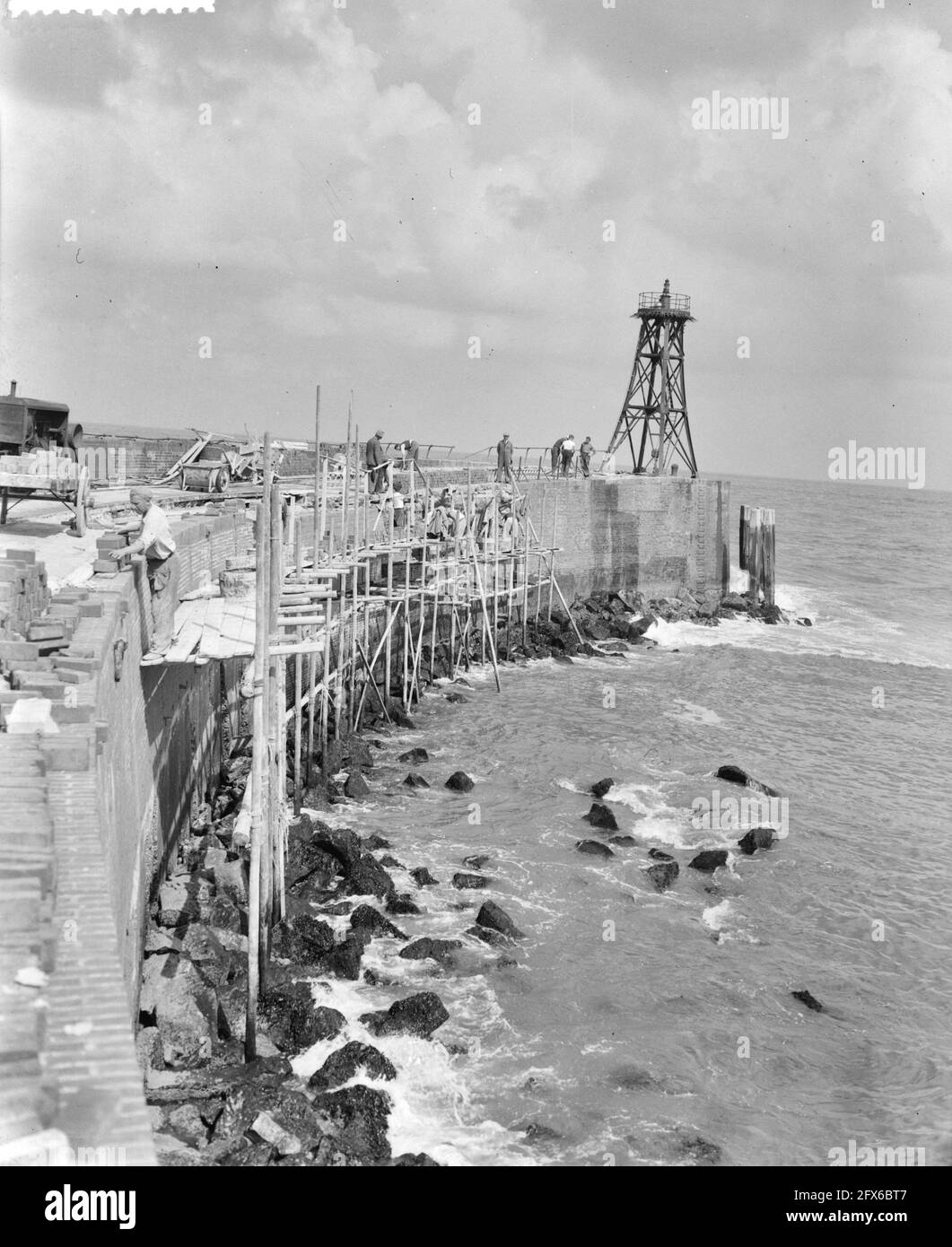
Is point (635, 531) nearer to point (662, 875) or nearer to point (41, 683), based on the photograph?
point (662, 875)

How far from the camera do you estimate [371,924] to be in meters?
12.1

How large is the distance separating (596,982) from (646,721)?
12.3 metres

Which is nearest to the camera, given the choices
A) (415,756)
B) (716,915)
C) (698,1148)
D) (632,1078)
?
(698,1148)

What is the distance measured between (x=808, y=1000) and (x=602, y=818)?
17.1 ft

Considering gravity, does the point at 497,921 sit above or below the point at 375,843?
below

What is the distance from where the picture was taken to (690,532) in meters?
37.2

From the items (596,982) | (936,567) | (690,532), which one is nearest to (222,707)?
(596,982)

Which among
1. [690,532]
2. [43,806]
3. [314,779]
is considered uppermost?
[690,532]

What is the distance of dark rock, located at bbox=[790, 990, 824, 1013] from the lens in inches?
443

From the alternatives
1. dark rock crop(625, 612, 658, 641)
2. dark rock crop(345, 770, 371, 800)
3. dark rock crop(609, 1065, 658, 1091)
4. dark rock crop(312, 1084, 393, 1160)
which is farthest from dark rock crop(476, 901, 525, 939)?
dark rock crop(625, 612, 658, 641)

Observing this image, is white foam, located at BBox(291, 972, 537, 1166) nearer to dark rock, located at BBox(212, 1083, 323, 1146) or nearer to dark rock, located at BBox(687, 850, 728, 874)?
dark rock, located at BBox(212, 1083, 323, 1146)

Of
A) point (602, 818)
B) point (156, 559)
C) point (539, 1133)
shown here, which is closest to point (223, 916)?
point (156, 559)

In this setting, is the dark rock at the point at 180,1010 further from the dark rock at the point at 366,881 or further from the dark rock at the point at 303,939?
the dark rock at the point at 366,881
